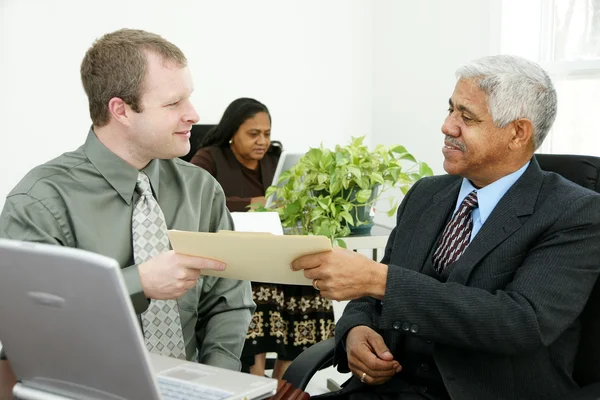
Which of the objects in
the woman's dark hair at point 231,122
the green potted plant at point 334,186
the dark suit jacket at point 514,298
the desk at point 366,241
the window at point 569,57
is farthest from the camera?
the woman's dark hair at point 231,122

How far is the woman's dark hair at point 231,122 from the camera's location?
4117mm

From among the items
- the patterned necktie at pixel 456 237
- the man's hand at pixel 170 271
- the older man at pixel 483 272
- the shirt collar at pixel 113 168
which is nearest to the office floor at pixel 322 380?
the older man at pixel 483 272

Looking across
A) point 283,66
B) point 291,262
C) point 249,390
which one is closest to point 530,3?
point 283,66

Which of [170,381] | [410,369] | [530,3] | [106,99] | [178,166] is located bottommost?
[410,369]

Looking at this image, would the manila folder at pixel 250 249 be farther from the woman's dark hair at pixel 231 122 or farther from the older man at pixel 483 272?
the woman's dark hair at pixel 231 122

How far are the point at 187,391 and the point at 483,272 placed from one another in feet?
2.63

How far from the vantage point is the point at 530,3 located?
3967 mm

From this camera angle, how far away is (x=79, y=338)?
108cm

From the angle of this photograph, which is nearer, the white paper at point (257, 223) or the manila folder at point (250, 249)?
the manila folder at point (250, 249)

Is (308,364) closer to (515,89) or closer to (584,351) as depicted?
(584,351)

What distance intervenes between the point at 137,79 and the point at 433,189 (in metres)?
0.83

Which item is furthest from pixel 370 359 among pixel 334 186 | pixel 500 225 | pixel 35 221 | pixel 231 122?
pixel 231 122

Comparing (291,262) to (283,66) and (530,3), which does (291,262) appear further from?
(283,66)

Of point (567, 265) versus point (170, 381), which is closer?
point (170, 381)
